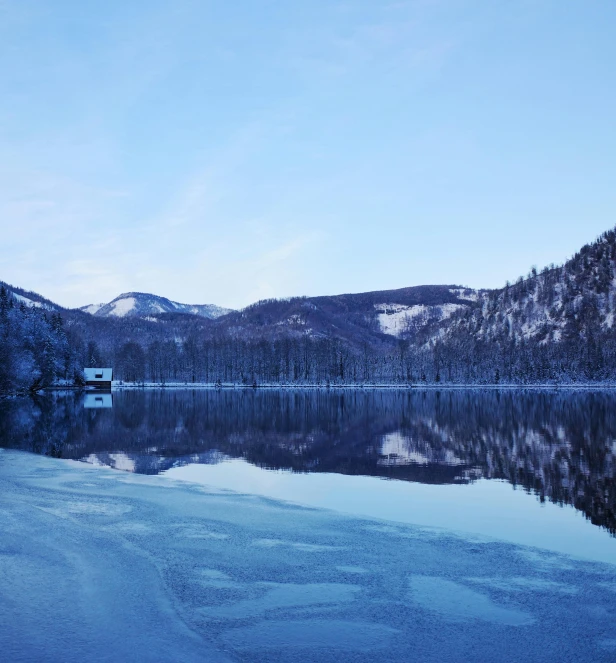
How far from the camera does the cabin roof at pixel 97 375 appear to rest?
146 meters

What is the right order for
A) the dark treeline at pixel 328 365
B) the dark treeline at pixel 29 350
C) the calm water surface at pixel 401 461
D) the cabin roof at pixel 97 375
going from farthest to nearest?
the dark treeline at pixel 328 365 → the cabin roof at pixel 97 375 → the dark treeline at pixel 29 350 → the calm water surface at pixel 401 461

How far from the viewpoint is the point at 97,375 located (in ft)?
482

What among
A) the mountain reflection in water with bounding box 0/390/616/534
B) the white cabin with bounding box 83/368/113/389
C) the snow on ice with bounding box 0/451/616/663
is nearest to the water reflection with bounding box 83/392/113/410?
the mountain reflection in water with bounding box 0/390/616/534

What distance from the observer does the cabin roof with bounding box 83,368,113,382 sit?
14588 centimetres

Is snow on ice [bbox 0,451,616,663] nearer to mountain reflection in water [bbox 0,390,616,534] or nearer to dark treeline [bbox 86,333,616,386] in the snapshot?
mountain reflection in water [bbox 0,390,616,534]

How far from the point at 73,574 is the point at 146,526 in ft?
12.4

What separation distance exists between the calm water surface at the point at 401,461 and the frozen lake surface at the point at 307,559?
0.16m

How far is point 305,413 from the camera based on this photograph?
62062 millimetres

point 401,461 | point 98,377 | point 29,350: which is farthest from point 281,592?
point 98,377

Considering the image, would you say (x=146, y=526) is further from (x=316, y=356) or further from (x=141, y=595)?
(x=316, y=356)

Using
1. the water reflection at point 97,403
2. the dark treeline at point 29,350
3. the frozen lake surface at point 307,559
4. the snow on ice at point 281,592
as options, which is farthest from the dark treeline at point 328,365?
the snow on ice at point 281,592

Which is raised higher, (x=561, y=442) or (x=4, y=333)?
(x=4, y=333)

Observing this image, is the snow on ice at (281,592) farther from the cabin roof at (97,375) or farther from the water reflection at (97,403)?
the cabin roof at (97,375)

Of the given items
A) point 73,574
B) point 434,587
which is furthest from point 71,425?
point 434,587
